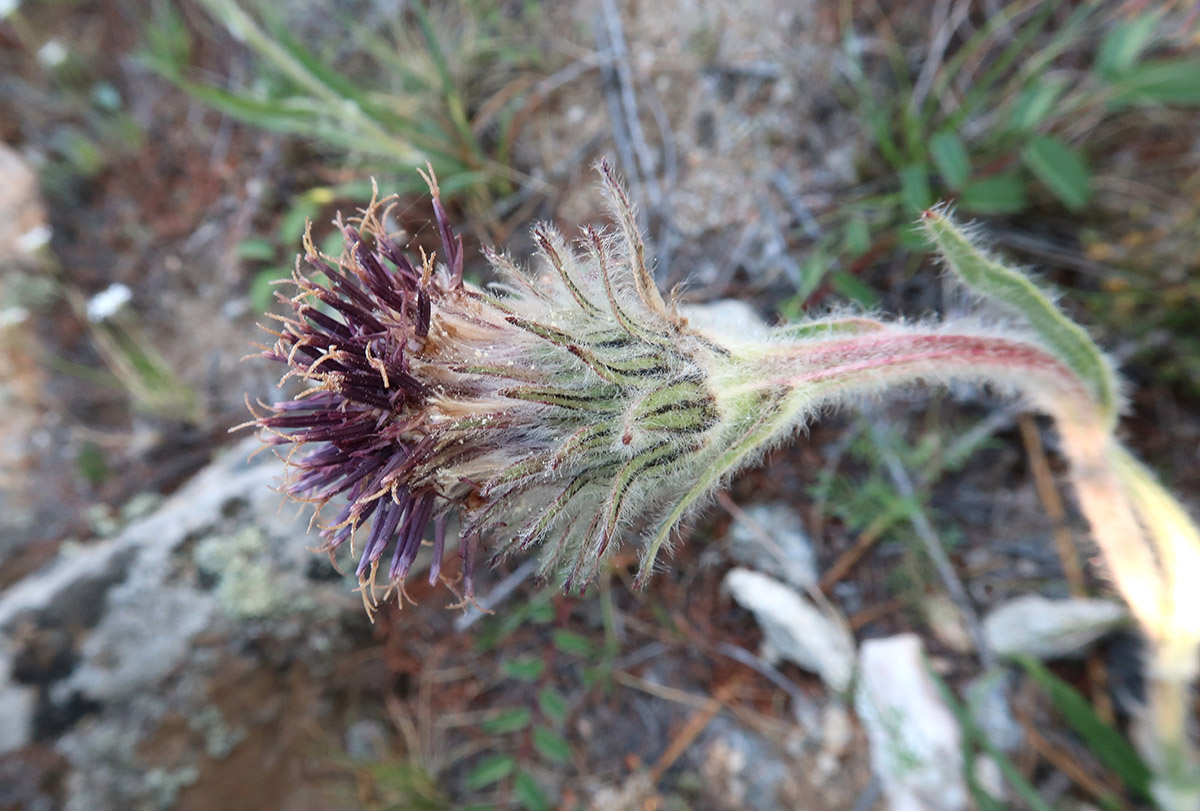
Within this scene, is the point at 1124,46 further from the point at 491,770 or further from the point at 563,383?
the point at 491,770

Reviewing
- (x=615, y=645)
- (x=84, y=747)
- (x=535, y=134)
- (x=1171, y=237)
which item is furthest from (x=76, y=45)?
(x=1171, y=237)

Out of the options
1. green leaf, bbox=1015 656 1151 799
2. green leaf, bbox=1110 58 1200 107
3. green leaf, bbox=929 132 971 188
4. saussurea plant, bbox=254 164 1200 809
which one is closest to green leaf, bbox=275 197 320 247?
saussurea plant, bbox=254 164 1200 809

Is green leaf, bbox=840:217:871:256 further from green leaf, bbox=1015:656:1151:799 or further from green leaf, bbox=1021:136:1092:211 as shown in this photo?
green leaf, bbox=1015:656:1151:799

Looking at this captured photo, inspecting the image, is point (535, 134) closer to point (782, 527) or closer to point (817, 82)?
point (817, 82)

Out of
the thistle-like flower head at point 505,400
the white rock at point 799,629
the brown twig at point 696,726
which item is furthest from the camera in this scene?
the brown twig at point 696,726

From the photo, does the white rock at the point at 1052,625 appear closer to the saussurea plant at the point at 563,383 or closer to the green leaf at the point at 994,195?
the saussurea plant at the point at 563,383

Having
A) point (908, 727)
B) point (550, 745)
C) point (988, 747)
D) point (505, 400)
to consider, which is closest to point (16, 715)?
point (550, 745)

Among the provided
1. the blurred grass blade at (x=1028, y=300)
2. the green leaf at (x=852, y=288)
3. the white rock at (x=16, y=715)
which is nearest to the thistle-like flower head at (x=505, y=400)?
the blurred grass blade at (x=1028, y=300)
